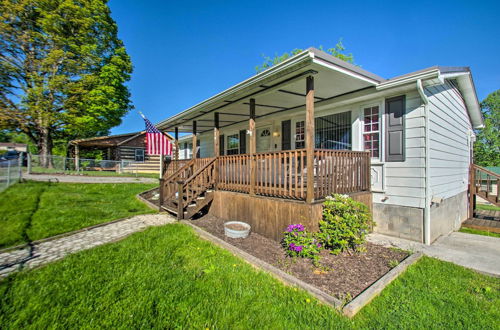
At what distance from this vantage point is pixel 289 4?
15.3 meters

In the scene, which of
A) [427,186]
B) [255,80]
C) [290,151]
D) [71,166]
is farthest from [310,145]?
[71,166]

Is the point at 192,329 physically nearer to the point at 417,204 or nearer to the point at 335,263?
the point at 335,263

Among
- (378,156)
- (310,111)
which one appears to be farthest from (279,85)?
(378,156)

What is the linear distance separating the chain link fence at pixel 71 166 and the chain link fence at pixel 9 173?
5.91 ft

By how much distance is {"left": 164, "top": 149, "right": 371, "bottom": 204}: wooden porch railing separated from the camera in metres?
4.53

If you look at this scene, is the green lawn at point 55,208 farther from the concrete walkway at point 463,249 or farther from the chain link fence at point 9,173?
the concrete walkway at point 463,249

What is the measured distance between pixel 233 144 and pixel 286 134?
394 cm

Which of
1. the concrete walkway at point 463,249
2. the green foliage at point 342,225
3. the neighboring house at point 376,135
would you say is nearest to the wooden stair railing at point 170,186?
the neighboring house at point 376,135

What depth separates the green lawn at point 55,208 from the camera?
5055 mm

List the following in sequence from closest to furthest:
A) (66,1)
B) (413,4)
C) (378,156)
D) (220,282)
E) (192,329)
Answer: (192,329)
(220,282)
(378,156)
(413,4)
(66,1)

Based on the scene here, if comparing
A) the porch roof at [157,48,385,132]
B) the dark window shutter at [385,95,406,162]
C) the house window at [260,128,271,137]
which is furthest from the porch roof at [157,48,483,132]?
the house window at [260,128,271,137]

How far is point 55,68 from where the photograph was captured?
51.8ft

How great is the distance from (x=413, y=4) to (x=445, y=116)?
9569 millimetres

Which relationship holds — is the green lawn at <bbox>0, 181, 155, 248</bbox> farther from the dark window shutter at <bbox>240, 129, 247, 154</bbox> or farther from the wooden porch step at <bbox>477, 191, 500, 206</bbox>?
the wooden porch step at <bbox>477, 191, 500, 206</bbox>
